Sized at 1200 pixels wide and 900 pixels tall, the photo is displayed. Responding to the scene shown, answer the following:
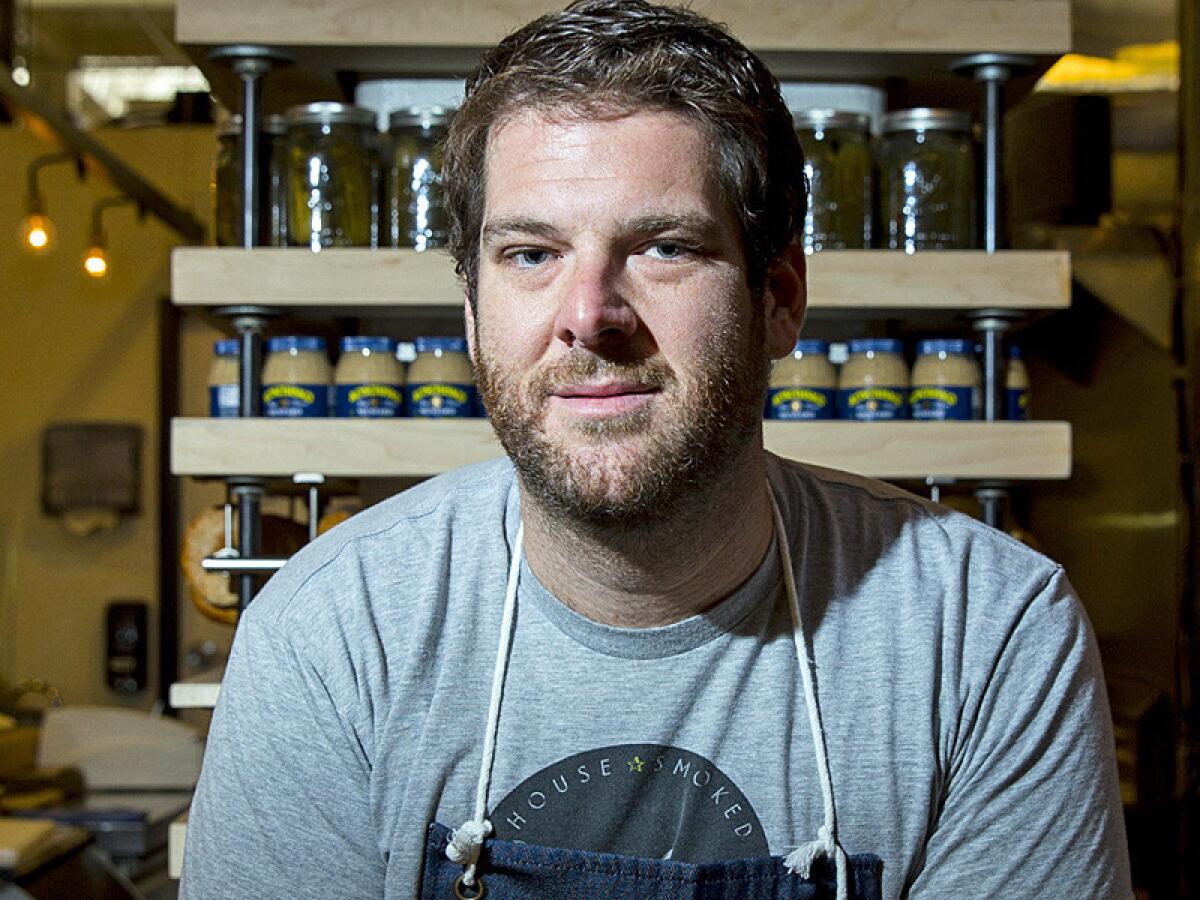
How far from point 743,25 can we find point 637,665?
1108 mm

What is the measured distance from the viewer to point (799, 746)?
3.47ft

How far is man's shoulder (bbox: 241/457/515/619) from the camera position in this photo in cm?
110

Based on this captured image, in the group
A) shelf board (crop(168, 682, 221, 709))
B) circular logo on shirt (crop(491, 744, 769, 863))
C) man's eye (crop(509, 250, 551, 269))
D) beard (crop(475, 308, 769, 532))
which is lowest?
shelf board (crop(168, 682, 221, 709))

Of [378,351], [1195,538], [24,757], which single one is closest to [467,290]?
[378,351]

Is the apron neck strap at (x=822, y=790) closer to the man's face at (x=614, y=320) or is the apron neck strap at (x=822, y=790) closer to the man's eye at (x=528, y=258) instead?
the man's face at (x=614, y=320)

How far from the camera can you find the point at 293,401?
6.25 ft

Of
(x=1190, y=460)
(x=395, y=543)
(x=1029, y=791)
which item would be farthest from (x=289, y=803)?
(x=1190, y=460)

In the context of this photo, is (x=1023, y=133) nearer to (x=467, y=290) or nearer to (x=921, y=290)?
(x=921, y=290)

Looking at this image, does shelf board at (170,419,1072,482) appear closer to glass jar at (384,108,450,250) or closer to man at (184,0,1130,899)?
glass jar at (384,108,450,250)

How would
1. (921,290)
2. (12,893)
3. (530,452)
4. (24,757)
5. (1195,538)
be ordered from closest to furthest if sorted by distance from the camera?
1. (530,452)
2. (921,290)
3. (12,893)
4. (1195,538)
5. (24,757)

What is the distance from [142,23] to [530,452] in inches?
169

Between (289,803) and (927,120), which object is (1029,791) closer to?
(289,803)

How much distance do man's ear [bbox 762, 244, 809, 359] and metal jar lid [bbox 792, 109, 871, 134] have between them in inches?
28.4

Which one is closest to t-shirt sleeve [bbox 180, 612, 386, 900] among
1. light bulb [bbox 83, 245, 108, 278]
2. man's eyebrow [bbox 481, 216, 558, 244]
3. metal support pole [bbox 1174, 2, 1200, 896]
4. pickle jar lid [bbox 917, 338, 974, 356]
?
man's eyebrow [bbox 481, 216, 558, 244]
